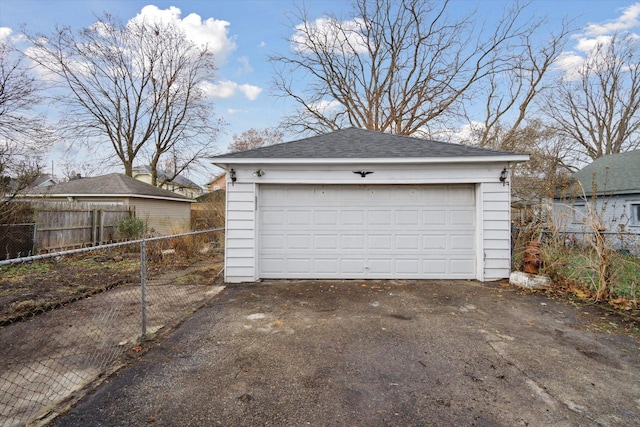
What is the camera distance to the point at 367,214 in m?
6.24

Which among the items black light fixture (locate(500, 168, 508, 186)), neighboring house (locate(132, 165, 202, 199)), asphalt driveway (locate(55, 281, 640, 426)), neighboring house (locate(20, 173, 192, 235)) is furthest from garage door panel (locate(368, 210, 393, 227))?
neighboring house (locate(132, 165, 202, 199))

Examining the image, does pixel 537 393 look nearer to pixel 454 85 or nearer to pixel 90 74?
pixel 454 85

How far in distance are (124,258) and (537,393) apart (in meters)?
10.4

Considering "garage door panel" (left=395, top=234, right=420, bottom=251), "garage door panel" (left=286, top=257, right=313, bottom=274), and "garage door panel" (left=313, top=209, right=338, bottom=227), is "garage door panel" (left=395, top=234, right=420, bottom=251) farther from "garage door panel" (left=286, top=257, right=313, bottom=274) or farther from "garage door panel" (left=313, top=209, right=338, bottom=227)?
"garage door panel" (left=286, top=257, right=313, bottom=274)

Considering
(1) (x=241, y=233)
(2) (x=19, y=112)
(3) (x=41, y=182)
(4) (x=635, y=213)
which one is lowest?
(1) (x=241, y=233)

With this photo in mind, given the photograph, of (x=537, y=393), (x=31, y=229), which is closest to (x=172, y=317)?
(x=537, y=393)

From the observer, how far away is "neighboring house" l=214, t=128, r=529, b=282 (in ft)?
19.6

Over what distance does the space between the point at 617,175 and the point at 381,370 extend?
1558 cm

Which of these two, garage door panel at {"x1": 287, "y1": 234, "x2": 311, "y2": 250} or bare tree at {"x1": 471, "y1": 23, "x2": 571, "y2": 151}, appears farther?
bare tree at {"x1": 471, "y1": 23, "x2": 571, "y2": 151}

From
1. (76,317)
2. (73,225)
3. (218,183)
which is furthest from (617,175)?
(218,183)

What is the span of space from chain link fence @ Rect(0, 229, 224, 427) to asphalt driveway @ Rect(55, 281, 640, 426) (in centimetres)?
34

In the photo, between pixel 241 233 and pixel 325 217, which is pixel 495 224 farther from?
pixel 241 233

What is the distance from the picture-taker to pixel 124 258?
9.18 m

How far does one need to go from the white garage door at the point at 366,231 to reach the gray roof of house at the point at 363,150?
0.66m
